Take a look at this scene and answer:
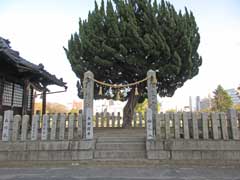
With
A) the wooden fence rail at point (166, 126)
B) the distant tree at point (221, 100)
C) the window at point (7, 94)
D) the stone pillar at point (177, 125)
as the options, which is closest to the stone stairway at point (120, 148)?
the wooden fence rail at point (166, 126)

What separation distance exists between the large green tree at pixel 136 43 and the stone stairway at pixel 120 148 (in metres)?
4.12

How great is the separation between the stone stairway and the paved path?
76cm

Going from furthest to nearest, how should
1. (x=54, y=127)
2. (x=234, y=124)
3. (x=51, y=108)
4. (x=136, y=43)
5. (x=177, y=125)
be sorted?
(x=51, y=108) → (x=136, y=43) → (x=54, y=127) → (x=177, y=125) → (x=234, y=124)

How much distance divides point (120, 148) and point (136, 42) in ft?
17.2

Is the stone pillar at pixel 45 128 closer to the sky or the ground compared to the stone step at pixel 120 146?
closer to the sky

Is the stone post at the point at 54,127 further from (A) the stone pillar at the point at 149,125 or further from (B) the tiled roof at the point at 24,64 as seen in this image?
(B) the tiled roof at the point at 24,64

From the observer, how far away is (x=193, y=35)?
32.4 feet

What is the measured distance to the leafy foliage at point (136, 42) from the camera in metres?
8.80

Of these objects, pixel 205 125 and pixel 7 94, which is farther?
pixel 7 94

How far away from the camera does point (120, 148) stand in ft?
19.7

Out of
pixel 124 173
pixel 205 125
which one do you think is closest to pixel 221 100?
pixel 205 125

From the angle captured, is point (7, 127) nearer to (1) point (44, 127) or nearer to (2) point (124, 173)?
(1) point (44, 127)

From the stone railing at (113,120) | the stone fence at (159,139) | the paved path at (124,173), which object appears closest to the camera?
the paved path at (124,173)

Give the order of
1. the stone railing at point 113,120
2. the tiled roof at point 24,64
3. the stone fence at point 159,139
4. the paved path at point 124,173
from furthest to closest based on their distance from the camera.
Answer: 1. the stone railing at point 113,120
2. the tiled roof at point 24,64
3. the stone fence at point 159,139
4. the paved path at point 124,173
